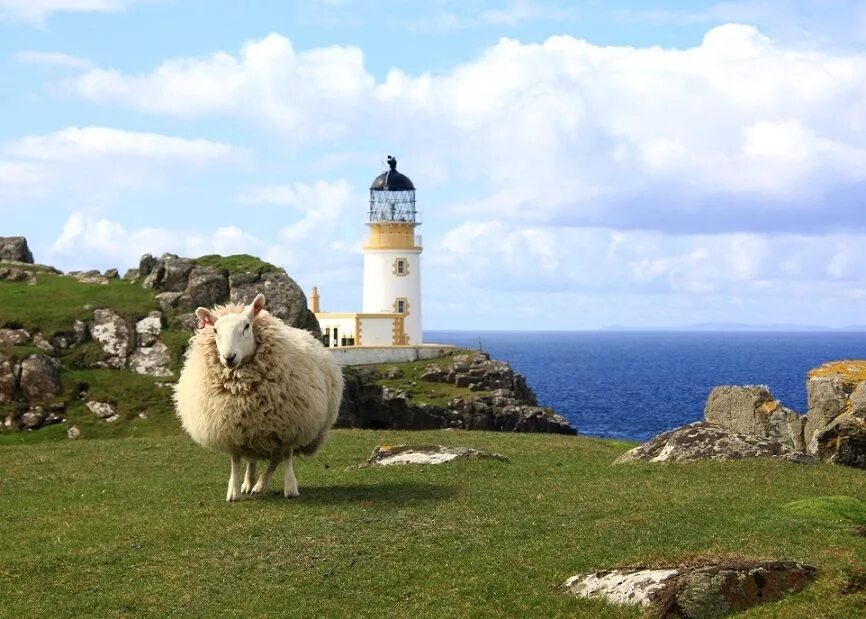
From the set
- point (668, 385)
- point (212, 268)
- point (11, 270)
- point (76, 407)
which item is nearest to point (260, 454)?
point (76, 407)

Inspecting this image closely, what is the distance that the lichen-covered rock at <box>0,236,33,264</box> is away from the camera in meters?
77.8

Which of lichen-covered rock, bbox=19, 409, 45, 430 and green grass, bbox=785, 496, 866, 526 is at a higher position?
green grass, bbox=785, 496, 866, 526

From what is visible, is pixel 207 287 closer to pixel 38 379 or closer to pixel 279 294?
pixel 279 294

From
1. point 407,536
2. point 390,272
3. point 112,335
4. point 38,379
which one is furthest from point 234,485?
point 390,272

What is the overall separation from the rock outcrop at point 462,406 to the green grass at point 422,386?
0.60 metres

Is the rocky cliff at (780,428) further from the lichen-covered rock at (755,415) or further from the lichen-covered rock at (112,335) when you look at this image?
the lichen-covered rock at (112,335)

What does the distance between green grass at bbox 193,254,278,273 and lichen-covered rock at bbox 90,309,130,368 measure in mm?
8639

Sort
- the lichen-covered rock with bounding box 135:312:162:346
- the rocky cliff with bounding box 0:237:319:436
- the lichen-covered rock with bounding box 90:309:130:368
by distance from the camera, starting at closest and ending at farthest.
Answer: the rocky cliff with bounding box 0:237:319:436 < the lichen-covered rock with bounding box 90:309:130:368 < the lichen-covered rock with bounding box 135:312:162:346

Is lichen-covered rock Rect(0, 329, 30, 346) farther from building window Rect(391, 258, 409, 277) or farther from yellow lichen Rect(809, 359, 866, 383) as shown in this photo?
building window Rect(391, 258, 409, 277)

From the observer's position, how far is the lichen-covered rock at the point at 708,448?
24.5m

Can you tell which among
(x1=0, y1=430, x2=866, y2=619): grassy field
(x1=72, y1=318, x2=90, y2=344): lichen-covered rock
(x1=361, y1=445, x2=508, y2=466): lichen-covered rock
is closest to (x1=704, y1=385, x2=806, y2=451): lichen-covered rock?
(x1=0, y1=430, x2=866, y2=619): grassy field

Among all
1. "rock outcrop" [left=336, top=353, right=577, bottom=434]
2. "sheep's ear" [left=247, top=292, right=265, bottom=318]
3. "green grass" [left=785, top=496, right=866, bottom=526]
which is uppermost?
"sheep's ear" [left=247, top=292, right=265, bottom=318]

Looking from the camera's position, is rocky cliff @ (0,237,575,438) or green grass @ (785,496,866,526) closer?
green grass @ (785,496,866,526)

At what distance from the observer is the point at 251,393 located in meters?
20.2
